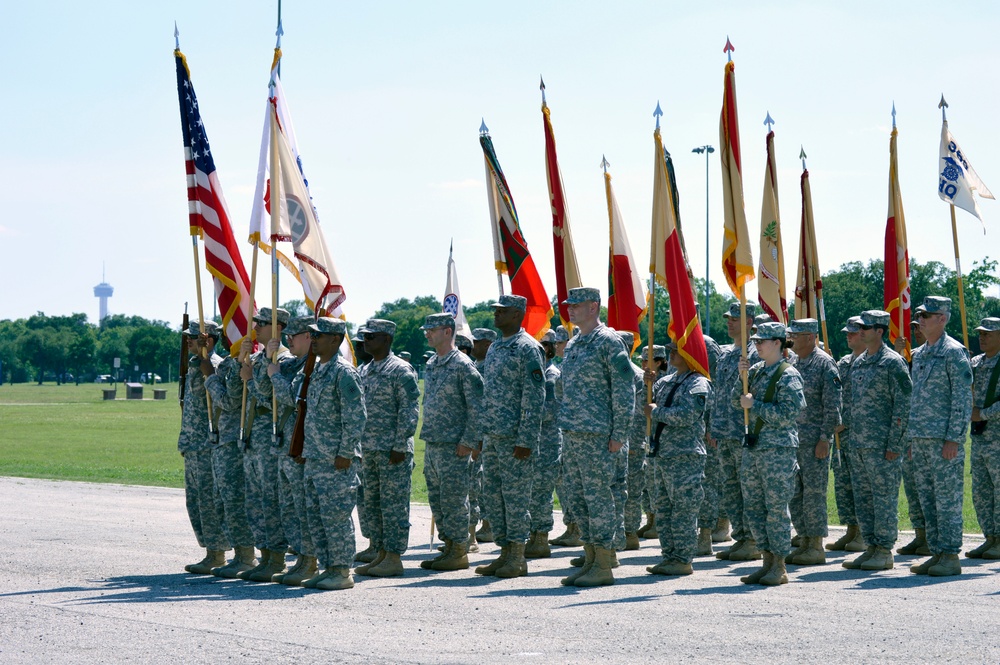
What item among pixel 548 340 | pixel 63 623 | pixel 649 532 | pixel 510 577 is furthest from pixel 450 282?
pixel 63 623

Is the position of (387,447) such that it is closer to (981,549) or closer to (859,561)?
(859,561)

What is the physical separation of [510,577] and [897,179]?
7.13 m

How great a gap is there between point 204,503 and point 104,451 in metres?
18.1

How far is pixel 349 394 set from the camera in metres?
9.80

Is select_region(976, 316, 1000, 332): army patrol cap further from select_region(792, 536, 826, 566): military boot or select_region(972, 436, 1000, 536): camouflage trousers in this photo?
select_region(792, 536, 826, 566): military boot

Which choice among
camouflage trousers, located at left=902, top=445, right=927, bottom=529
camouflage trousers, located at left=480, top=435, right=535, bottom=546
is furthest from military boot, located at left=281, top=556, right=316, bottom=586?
camouflage trousers, located at left=902, top=445, right=927, bottom=529

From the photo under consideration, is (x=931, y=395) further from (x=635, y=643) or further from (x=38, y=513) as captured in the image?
(x=38, y=513)

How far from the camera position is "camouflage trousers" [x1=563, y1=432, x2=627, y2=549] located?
9867 millimetres

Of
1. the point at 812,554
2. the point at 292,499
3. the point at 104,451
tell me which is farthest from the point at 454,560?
the point at 104,451

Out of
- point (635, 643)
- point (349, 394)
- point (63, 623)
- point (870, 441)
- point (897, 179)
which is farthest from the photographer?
point (897, 179)

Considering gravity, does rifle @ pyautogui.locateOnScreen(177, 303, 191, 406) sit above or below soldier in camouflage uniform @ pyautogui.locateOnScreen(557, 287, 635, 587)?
above

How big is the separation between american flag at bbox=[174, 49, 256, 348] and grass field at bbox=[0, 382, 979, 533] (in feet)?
23.3

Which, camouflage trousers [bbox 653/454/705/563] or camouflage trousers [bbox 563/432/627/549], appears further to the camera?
camouflage trousers [bbox 653/454/705/563]

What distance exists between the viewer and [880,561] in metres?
10.8
